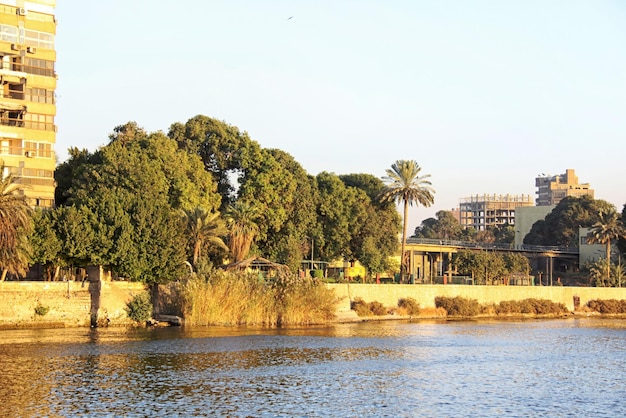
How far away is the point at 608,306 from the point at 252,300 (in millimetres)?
49631

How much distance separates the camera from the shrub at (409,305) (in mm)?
83188

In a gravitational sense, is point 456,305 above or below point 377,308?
above

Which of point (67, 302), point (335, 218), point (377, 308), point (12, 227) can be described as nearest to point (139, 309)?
point (67, 302)

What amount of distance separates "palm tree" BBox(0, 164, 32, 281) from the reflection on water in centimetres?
444

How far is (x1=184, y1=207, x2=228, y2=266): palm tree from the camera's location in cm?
7169

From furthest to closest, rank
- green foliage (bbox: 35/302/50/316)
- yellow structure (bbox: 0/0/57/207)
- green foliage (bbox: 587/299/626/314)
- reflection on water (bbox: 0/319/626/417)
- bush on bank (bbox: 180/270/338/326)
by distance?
1. green foliage (bbox: 587/299/626/314)
2. yellow structure (bbox: 0/0/57/207)
3. bush on bank (bbox: 180/270/338/326)
4. green foliage (bbox: 35/302/50/316)
5. reflection on water (bbox: 0/319/626/417)

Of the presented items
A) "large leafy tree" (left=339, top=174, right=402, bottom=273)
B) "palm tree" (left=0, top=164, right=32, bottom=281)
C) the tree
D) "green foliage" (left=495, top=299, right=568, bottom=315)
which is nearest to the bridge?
"large leafy tree" (left=339, top=174, right=402, bottom=273)

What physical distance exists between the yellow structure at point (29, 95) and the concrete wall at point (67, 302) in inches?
629

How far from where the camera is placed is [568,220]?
516 ft

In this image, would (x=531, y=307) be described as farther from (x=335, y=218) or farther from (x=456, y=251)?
(x=456, y=251)


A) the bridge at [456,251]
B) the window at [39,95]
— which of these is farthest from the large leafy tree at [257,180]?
the bridge at [456,251]

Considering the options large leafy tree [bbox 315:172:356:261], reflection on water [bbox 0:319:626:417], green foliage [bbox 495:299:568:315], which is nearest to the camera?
reflection on water [bbox 0:319:626:417]

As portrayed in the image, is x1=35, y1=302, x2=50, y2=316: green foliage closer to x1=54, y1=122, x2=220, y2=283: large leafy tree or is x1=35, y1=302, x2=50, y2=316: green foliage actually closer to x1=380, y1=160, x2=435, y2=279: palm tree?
x1=54, y1=122, x2=220, y2=283: large leafy tree

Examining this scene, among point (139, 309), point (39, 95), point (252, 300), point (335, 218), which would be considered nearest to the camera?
point (139, 309)
